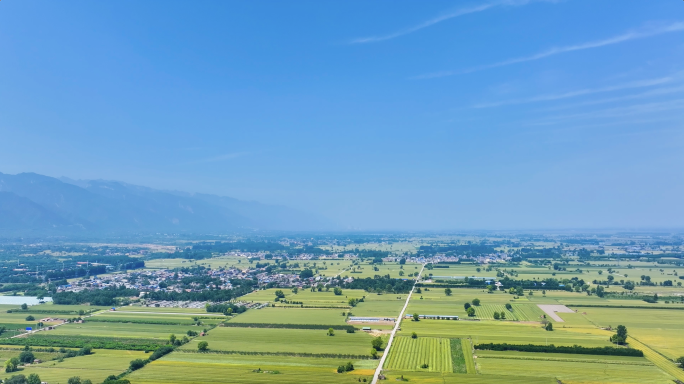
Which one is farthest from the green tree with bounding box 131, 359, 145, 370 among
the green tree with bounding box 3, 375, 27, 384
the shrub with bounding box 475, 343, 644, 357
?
the shrub with bounding box 475, 343, 644, 357

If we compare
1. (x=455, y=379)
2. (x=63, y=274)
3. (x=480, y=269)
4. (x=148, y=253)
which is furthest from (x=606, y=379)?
(x=148, y=253)

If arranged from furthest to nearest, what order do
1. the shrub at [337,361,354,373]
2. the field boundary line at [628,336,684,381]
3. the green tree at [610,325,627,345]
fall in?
1. the green tree at [610,325,627,345]
2. the shrub at [337,361,354,373]
3. the field boundary line at [628,336,684,381]

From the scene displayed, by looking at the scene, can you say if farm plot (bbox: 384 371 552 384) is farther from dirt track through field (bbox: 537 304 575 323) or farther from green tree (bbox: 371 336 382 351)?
dirt track through field (bbox: 537 304 575 323)

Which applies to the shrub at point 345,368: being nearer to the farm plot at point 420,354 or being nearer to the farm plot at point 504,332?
the farm plot at point 420,354

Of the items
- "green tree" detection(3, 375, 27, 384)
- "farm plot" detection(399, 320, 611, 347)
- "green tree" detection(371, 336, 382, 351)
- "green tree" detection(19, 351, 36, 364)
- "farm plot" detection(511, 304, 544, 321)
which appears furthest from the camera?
"farm plot" detection(511, 304, 544, 321)

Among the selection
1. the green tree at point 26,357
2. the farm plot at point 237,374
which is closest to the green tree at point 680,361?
the farm plot at point 237,374

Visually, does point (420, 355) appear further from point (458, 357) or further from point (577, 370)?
point (577, 370)

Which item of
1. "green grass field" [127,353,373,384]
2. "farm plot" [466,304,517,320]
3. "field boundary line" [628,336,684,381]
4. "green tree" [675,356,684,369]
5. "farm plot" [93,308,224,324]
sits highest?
"green tree" [675,356,684,369]

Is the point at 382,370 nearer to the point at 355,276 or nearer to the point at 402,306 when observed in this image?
the point at 402,306

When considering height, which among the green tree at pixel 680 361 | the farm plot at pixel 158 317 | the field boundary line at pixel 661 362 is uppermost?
the green tree at pixel 680 361
